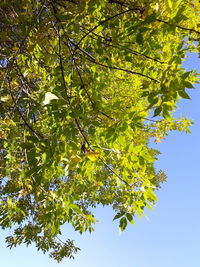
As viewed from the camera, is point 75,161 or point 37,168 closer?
point 37,168

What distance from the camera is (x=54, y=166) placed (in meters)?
2.24

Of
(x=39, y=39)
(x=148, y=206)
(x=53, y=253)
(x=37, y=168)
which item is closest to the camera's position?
(x=37, y=168)

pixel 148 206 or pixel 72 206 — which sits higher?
pixel 148 206

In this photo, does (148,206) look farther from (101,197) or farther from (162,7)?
(101,197)

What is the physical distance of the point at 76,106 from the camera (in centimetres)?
219

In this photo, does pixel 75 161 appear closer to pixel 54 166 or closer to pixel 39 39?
pixel 54 166

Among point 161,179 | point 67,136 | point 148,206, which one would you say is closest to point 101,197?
point 161,179

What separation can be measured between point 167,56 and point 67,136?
1.06 meters

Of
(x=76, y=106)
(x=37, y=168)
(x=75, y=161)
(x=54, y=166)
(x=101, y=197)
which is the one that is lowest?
(x=37, y=168)

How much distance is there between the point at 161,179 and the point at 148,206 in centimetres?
615

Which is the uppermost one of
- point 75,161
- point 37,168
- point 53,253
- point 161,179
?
point 161,179

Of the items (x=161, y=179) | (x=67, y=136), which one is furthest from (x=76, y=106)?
(x=161, y=179)

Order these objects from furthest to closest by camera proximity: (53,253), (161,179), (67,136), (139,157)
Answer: (161,179)
(53,253)
(139,157)
(67,136)

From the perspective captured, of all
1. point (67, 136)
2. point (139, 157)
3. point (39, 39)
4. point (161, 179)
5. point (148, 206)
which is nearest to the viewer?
point (67, 136)
